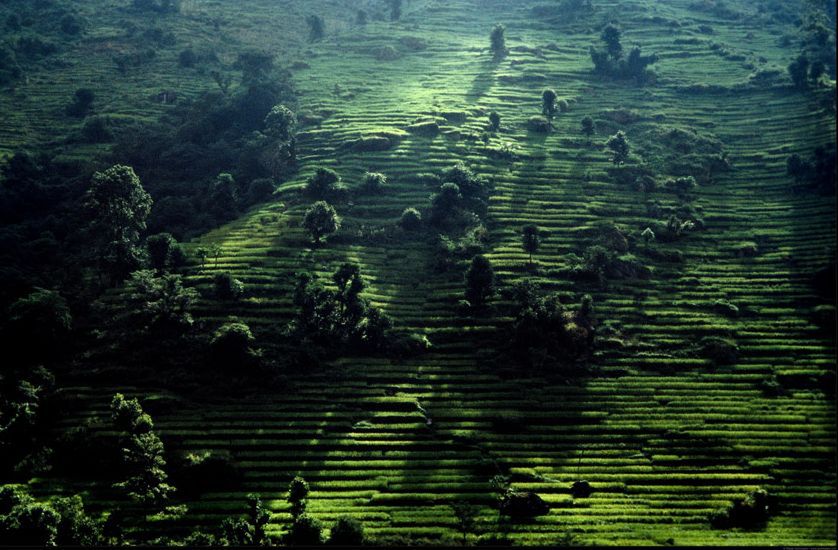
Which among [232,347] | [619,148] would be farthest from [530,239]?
[232,347]

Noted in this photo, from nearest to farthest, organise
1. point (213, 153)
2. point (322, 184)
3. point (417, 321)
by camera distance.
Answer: point (417, 321) → point (322, 184) → point (213, 153)

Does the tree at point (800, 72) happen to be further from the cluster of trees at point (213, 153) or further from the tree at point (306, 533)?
the tree at point (306, 533)

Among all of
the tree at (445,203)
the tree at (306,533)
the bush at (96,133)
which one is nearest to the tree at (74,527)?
the tree at (306,533)

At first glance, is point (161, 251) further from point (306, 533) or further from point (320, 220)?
point (306, 533)

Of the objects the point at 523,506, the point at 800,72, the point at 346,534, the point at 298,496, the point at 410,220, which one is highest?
the point at 800,72

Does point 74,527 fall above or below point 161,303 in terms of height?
below

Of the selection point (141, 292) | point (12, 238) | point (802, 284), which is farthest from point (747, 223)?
point (12, 238)
